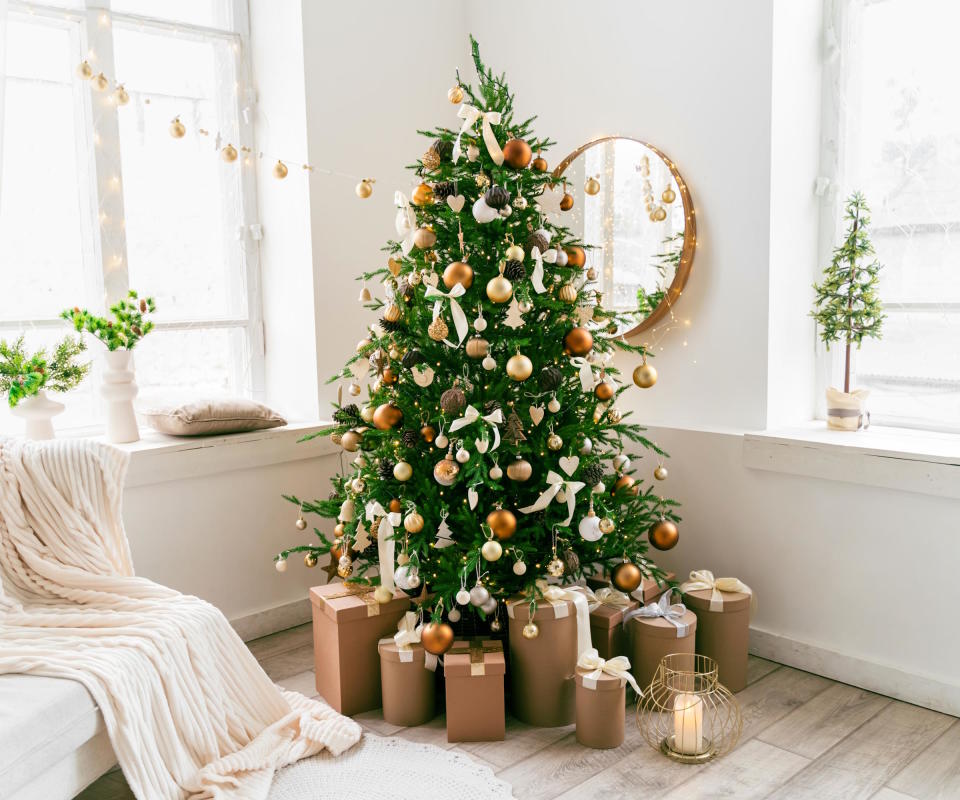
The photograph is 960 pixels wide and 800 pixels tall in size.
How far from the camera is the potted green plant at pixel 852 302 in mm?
2641

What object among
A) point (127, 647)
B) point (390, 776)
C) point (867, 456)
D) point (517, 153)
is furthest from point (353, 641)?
point (867, 456)

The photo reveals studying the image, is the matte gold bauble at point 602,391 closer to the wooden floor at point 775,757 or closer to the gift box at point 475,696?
the gift box at point 475,696

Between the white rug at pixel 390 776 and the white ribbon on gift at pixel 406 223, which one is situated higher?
the white ribbon on gift at pixel 406 223

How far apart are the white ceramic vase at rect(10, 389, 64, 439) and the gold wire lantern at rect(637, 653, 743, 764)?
187 centimetres

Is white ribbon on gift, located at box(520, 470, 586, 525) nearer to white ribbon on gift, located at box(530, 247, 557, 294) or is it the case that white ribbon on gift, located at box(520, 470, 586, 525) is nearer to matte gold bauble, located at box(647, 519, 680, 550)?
matte gold bauble, located at box(647, 519, 680, 550)

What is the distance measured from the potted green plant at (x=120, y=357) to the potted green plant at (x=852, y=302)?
214 cm

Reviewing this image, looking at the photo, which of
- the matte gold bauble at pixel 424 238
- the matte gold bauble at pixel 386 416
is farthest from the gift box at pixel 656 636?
the matte gold bauble at pixel 424 238

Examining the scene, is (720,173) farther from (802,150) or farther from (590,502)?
(590,502)

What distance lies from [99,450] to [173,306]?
3.30 ft

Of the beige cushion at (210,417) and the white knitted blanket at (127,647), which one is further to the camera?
the beige cushion at (210,417)

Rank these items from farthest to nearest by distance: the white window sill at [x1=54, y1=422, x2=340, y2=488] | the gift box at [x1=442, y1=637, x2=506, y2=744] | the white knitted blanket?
the white window sill at [x1=54, y1=422, x2=340, y2=488] → the gift box at [x1=442, y1=637, x2=506, y2=744] → the white knitted blanket

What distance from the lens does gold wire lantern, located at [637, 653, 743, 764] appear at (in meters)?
2.18

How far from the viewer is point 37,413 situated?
8.48 feet

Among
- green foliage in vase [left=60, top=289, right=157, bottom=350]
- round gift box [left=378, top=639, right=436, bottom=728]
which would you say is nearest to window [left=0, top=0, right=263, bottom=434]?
green foliage in vase [left=60, top=289, right=157, bottom=350]
